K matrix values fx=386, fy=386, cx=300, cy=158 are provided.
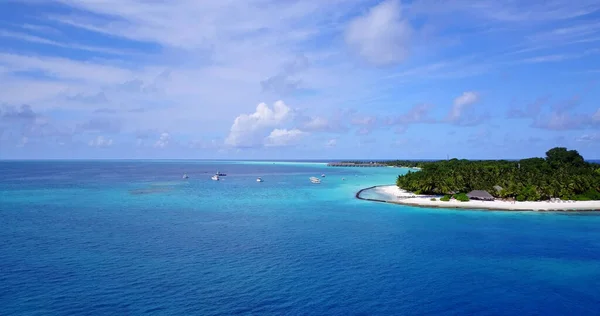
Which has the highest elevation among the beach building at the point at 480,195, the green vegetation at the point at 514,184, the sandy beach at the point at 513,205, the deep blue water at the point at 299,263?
the green vegetation at the point at 514,184

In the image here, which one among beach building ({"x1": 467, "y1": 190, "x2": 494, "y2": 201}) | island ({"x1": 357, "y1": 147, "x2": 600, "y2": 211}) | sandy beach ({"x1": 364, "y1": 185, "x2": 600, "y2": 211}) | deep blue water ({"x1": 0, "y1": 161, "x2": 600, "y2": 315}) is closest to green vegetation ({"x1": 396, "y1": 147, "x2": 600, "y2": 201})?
island ({"x1": 357, "y1": 147, "x2": 600, "y2": 211})

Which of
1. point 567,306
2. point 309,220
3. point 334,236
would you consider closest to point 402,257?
point 334,236

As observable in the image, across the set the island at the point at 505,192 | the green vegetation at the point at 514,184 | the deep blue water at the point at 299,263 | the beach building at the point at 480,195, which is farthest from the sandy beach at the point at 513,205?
the deep blue water at the point at 299,263

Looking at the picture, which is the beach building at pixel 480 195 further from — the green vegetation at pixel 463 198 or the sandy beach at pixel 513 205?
the green vegetation at pixel 463 198

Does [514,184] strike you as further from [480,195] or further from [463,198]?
[463,198]

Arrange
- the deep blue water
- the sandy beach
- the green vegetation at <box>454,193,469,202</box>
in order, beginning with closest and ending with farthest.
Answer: the deep blue water → the sandy beach → the green vegetation at <box>454,193,469,202</box>

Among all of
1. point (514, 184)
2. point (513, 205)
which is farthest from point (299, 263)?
point (514, 184)

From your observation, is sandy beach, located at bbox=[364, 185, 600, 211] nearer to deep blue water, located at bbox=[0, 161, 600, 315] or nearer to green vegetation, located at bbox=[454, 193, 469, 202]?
green vegetation, located at bbox=[454, 193, 469, 202]
